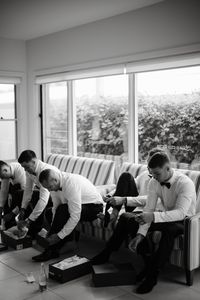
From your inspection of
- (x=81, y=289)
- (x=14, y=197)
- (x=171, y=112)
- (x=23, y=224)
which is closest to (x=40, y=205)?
(x=23, y=224)

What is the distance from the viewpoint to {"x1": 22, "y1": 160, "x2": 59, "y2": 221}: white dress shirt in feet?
13.5

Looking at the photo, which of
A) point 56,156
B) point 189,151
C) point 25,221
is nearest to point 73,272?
point 25,221

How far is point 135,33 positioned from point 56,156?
2130 millimetres

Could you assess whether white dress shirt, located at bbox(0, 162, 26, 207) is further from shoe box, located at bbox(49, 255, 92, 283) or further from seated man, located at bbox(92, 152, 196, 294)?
seated man, located at bbox(92, 152, 196, 294)

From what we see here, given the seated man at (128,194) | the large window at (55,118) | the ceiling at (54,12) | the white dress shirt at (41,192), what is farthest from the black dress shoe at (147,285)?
the large window at (55,118)

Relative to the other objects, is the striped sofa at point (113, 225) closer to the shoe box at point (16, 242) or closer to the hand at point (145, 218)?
the hand at point (145, 218)

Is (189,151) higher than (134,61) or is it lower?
lower

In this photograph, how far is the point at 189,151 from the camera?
4527 millimetres

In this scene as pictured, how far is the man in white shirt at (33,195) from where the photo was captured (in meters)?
4.14

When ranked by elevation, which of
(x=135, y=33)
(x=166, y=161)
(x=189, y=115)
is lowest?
(x=166, y=161)

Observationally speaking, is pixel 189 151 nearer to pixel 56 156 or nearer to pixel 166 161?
pixel 166 161

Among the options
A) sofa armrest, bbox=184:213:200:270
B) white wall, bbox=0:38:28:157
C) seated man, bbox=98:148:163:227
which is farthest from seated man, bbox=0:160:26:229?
sofa armrest, bbox=184:213:200:270

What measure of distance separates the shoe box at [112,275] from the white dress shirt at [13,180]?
1.84 metres

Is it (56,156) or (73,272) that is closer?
(73,272)
